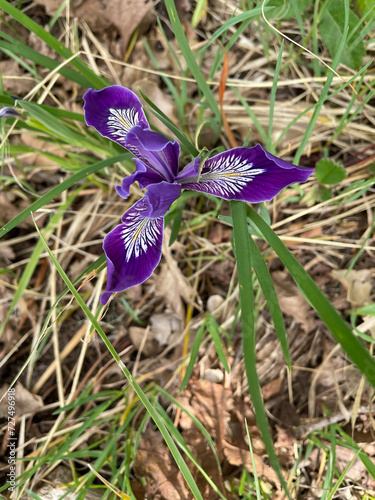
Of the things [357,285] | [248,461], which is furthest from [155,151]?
[248,461]

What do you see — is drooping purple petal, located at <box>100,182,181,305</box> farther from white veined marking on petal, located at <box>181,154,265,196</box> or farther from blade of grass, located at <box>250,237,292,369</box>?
blade of grass, located at <box>250,237,292,369</box>

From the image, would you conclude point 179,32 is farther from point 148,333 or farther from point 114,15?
point 148,333

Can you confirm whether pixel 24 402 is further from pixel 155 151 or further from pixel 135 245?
pixel 155 151

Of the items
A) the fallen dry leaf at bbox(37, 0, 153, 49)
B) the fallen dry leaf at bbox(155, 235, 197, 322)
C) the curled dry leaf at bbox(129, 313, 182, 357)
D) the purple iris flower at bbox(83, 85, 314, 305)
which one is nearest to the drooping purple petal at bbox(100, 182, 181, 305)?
the purple iris flower at bbox(83, 85, 314, 305)

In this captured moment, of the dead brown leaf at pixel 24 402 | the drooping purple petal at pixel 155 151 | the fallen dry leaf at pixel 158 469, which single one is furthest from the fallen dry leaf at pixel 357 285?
the dead brown leaf at pixel 24 402

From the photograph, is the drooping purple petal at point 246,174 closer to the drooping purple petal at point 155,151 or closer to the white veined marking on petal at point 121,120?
the drooping purple petal at point 155,151

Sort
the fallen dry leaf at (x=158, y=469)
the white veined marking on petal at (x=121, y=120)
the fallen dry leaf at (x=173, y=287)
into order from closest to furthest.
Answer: the white veined marking on petal at (x=121, y=120) → the fallen dry leaf at (x=158, y=469) → the fallen dry leaf at (x=173, y=287)

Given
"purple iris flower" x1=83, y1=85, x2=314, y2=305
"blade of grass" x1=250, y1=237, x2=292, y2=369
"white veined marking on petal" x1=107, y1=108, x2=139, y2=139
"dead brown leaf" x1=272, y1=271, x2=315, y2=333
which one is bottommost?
"dead brown leaf" x1=272, y1=271, x2=315, y2=333

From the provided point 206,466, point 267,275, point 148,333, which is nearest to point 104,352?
point 148,333
